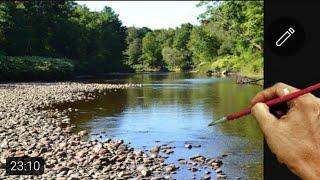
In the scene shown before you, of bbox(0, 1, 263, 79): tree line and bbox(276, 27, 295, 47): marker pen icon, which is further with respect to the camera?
bbox(0, 1, 263, 79): tree line

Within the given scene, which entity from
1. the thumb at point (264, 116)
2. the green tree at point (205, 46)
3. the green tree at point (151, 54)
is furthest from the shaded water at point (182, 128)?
the green tree at point (151, 54)

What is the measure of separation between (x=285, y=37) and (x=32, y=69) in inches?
1668

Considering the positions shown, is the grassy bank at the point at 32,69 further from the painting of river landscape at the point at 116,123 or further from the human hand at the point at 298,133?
the human hand at the point at 298,133

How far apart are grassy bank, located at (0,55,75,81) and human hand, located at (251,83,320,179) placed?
132ft

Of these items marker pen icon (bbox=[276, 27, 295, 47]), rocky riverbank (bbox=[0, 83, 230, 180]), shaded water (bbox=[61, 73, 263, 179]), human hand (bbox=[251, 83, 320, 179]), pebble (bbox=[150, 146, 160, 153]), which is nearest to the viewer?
human hand (bbox=[251, 83, 320, 179])

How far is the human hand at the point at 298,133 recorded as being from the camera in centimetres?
104

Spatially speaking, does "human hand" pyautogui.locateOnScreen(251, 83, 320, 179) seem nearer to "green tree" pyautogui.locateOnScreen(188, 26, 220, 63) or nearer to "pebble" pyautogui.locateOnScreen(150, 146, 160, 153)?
"pebble" pyautogui.locateOnScreen(150, 146, 160, 153)

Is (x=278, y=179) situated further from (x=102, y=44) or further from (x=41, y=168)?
(x=102, y=44)

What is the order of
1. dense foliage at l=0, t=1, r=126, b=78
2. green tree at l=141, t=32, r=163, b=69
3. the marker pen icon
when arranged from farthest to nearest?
green tree at l=141, t=32, r=163, b=69 < dense foliage at l=0, t=1, r=126, b=78 < the marker pen icon

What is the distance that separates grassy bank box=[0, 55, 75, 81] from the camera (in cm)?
3988

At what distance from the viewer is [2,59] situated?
39.4 m

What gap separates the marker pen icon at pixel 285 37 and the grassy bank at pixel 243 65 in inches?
1486

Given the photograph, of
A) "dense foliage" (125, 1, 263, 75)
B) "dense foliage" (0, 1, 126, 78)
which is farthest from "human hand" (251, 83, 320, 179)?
"dense foliage" (0, 1, 126, 78)

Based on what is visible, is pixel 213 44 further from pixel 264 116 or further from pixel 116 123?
pixel 264 116
